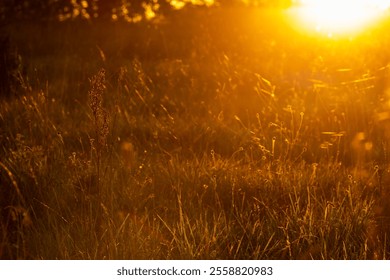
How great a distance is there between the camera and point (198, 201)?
9.30 ft

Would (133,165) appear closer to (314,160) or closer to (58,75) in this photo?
(314,160)

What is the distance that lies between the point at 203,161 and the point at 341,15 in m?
4.86

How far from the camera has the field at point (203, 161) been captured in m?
2.47

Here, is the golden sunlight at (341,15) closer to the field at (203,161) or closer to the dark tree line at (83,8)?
the field at (203,161)

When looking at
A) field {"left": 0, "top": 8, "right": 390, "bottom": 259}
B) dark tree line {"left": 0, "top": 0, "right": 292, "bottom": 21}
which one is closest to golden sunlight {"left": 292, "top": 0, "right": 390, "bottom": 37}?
field {"left": 0, "top": 8, "right": 390, "bottom": 259}

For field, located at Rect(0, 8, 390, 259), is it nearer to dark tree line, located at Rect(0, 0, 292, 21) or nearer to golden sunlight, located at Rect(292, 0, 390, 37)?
golden sunlight, located at Rect(292, 0, 390, 37)

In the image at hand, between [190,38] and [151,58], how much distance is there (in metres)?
1.00

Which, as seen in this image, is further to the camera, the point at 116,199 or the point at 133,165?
the point at 133,165

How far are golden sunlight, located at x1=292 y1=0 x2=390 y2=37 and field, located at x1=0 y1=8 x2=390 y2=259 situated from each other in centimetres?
54

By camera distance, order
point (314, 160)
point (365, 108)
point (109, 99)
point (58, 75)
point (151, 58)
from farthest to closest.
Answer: point (151, 58)
point (58, 75)
point (109, 99)
point (365, 108)
point (314, 160)

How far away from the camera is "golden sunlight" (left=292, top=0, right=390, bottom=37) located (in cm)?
723

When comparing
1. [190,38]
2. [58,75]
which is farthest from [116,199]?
[190,38]

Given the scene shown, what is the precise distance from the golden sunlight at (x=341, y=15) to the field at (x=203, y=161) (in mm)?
542
